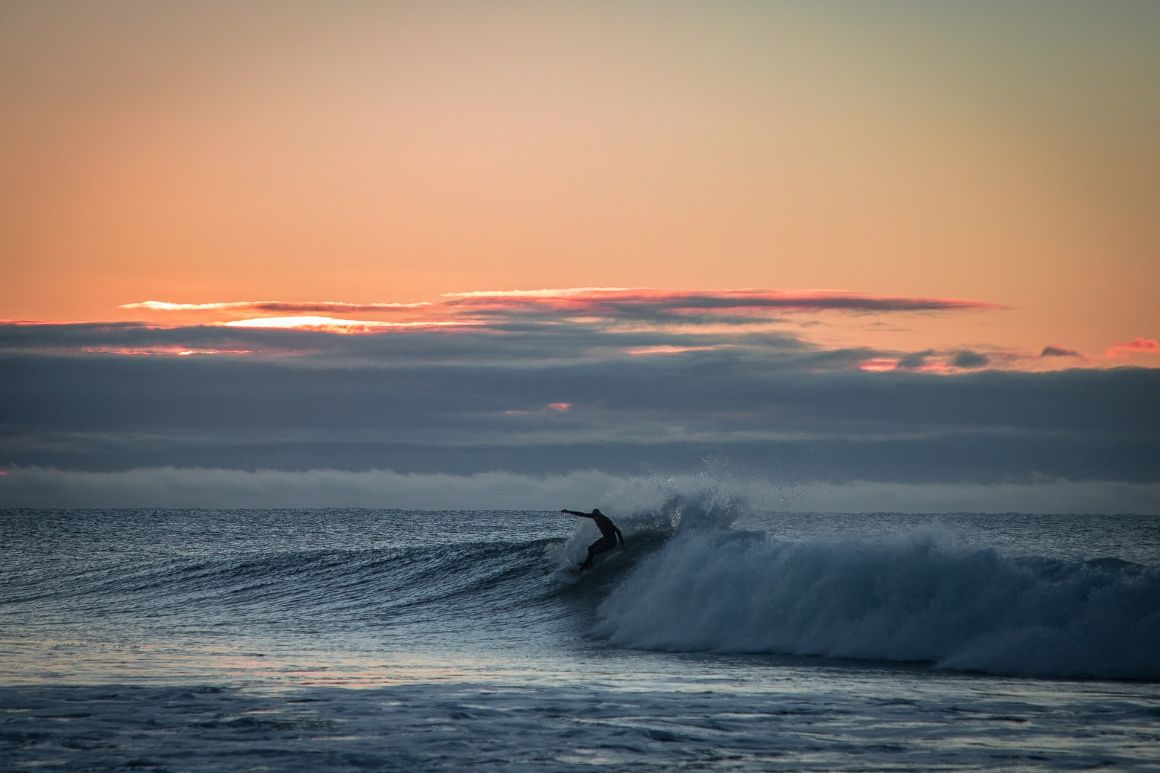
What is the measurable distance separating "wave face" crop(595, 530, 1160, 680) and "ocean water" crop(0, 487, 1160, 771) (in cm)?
4

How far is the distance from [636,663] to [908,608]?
4.55m

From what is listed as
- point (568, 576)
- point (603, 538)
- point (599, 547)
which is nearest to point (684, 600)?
point (603, 538)

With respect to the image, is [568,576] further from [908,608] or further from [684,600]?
[908,608]

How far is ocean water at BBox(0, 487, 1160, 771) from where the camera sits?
9.75 meters

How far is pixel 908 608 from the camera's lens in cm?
1716

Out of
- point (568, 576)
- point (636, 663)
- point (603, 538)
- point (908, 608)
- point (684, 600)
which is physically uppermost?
point (908, 608)

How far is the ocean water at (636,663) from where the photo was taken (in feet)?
32.0

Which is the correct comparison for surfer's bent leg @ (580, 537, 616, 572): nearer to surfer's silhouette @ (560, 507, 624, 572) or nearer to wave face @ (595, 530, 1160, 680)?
surfer's silhouette @ (560, 507, 624, 572)

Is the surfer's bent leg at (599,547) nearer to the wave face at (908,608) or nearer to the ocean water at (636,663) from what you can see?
the ocean water at (636,663)

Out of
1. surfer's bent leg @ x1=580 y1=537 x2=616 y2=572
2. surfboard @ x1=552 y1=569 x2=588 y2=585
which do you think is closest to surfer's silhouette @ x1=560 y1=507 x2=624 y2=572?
surfer's bent leg @ x1=580 y1=537 x2=616 y2=572

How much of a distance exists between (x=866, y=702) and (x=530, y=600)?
514 inches

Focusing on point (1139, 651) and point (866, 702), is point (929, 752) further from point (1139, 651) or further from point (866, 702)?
point (1139, 651)

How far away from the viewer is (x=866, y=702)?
12.1 metres

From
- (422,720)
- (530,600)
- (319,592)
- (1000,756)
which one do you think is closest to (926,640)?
(1000,756)
